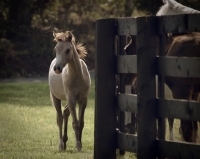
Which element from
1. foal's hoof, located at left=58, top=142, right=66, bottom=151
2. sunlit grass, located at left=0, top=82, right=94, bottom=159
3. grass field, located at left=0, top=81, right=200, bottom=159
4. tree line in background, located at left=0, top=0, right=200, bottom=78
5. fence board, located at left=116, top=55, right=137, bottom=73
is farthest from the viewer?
tree line in background, located at left=0, top=0, right=200, bottom=78

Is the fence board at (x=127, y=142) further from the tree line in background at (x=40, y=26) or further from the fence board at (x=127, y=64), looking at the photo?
the tree line in background at (x=40, y=26)

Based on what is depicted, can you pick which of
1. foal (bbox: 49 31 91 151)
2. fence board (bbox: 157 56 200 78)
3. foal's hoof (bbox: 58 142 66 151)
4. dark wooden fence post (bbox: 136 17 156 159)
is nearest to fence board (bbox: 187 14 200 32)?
fence board (bbox: 157 56 200 78)

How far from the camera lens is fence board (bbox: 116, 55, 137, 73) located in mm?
5941

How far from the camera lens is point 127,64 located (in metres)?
6.05

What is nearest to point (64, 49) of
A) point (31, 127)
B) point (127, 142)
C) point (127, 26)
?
point (127, 26)

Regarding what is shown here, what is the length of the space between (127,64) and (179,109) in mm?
855

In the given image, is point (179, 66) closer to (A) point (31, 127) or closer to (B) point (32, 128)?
(B) point (32, 128)

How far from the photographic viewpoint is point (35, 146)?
944 centimetres

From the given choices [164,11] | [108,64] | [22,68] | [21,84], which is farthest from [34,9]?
[108,64]

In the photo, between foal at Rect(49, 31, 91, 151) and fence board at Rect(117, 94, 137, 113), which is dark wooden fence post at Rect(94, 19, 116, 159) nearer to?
fence board at Rect(117, 94, 137, 113)

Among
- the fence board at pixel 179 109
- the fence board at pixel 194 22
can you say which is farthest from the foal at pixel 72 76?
the fence board at pixel 194 22

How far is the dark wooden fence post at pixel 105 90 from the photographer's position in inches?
246

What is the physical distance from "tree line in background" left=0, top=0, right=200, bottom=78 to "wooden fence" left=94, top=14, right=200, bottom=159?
17.7 m

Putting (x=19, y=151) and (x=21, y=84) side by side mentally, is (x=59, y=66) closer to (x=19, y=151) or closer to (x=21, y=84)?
(x=19, y=151)
